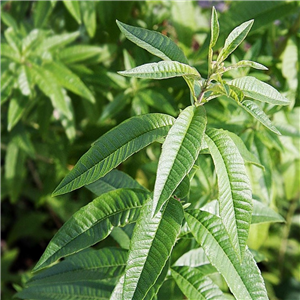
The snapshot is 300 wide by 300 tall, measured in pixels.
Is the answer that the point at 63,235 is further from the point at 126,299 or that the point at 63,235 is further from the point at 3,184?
the point at 3,184

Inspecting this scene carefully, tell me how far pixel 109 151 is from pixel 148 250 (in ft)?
0.62

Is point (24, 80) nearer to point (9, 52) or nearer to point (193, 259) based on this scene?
point (9, 52)

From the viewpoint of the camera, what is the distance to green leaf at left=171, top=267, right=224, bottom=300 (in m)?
0.88

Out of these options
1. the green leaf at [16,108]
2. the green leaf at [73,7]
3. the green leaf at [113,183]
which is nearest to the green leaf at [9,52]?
the green leaf at [16,108]

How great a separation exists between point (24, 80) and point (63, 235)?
2.46 feet

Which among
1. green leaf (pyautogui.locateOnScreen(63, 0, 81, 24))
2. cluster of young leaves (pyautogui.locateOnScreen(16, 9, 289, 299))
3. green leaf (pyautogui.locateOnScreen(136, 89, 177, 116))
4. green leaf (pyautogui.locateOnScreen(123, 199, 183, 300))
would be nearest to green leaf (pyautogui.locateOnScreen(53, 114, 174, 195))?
cluster of young leaves (pyautogui.locateOnScreen(16, 9, 289, 299))

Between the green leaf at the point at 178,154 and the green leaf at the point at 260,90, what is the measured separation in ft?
0.32

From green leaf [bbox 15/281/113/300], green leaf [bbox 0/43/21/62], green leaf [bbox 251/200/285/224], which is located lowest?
green leaf [bbox 15/281/113/300]

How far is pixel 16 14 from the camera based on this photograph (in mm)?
1791

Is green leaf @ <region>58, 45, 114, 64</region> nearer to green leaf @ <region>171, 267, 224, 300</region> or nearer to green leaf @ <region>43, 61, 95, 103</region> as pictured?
green leaf @ <region>43, 61, 95, 103</region>

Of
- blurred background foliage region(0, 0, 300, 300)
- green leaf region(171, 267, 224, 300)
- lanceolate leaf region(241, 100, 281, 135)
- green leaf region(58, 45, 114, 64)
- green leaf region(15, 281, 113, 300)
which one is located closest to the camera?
lanceolate leaf region(241, 100, 281, 135)

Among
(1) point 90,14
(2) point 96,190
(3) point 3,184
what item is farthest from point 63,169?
(2) point 96,190

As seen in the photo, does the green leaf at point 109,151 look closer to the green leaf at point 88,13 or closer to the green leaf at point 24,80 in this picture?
the green leaf at point 24,80

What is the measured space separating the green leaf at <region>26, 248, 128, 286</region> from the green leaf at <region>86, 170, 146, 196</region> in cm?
15
